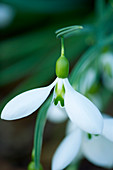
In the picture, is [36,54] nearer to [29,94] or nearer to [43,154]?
[43,154]

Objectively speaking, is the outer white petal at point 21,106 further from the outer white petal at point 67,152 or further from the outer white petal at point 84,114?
the outer white petal at point 67,152

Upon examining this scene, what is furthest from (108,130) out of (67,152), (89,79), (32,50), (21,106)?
(32,50)

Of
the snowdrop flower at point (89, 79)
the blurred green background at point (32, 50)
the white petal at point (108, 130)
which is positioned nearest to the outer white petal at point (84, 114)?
the white petal at point (108, 130)

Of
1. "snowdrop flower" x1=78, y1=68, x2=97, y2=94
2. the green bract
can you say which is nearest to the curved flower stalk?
"snowdrop flower" x1=78, y1=68, x2=97, y2=94

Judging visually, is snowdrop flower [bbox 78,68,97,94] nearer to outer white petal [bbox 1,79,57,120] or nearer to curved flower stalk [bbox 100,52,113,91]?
curved flower stalk [bbox 100,52,113,91]

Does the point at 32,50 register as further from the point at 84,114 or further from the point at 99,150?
the point at 84,114

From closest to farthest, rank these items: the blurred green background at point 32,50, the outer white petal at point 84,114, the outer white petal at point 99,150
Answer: the outer white petal at point 84,114 < the outer white petal at point 99,150 < the blurred green background at point 32,50

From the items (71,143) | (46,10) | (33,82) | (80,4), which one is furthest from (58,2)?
(71,143)
